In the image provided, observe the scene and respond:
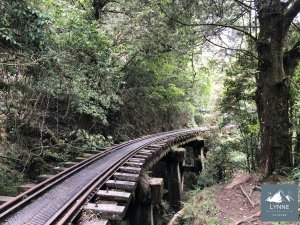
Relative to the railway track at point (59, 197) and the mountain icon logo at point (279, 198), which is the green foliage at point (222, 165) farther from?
the mountain icon logo at point (279, 198)

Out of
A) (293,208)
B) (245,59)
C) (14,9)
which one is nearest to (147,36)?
(245,59)

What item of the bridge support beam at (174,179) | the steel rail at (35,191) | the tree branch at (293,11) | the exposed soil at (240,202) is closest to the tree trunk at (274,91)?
the tree branch at (293,11)

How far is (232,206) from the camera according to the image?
19.4ft

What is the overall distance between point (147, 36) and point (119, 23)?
2.44 meters

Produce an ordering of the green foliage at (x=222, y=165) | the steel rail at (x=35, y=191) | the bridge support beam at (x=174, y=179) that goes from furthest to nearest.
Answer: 1. the green foliage at (x=222, y=165)
2. the bridge support beam at (x=174, y=179)
3. the steel rail at (x=35, y=191)

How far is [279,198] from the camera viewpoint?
2.64 m

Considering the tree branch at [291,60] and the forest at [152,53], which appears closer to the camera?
the forest at [152,53]

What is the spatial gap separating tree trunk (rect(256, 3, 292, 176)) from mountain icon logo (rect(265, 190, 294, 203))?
4052 mm

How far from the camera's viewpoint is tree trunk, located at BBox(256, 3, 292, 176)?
6391mm

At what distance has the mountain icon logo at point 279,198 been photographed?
260 centimetres

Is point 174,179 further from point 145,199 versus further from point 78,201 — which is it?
point 78,201

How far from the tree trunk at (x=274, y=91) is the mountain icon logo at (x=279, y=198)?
13.3 ft

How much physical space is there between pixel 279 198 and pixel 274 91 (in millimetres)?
4379

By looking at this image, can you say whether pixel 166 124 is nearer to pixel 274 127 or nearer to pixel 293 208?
pixel 274 127
